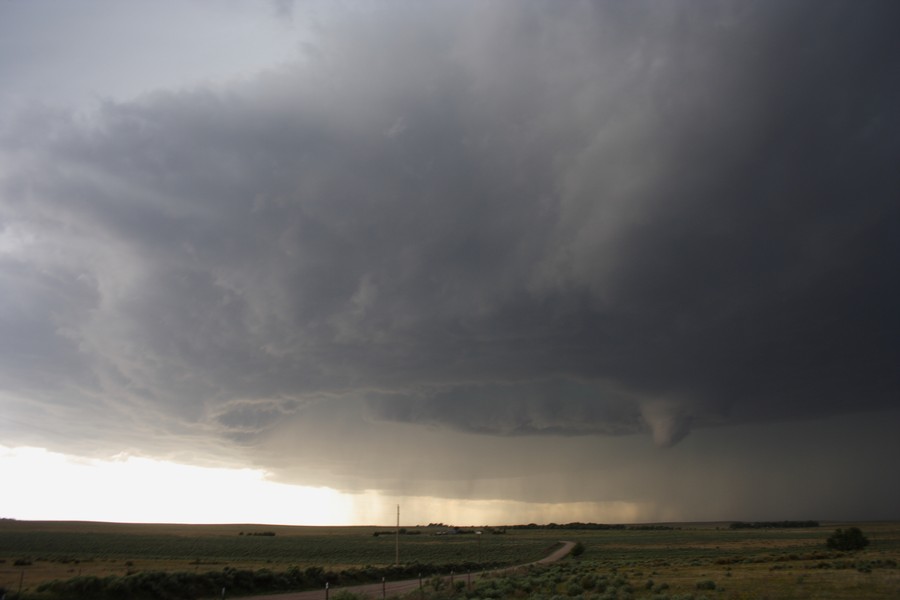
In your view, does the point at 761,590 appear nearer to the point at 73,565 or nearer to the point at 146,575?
the point at 146,575

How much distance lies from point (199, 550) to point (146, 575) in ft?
246

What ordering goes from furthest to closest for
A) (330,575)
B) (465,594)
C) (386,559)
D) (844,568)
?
1. (386,559)
2. (330,575)
3. (844,568)
4. (465,594)

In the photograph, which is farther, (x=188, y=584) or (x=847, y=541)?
(x=847, y=541)

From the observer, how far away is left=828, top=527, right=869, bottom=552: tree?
85.3 m

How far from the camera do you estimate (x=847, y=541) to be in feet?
284

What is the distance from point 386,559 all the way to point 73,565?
137 ft

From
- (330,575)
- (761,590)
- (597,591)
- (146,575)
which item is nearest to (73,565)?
(330,575)

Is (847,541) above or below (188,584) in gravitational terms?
below

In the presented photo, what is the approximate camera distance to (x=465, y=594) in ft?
123

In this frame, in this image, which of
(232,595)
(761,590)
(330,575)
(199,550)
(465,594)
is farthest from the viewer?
(199,550)

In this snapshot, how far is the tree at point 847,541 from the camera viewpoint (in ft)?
280

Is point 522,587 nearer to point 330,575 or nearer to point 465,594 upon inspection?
point 465,594

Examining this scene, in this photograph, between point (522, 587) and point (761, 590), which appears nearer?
point (761, 590)

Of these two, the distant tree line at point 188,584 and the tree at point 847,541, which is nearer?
the distant tree line at point 188,584
